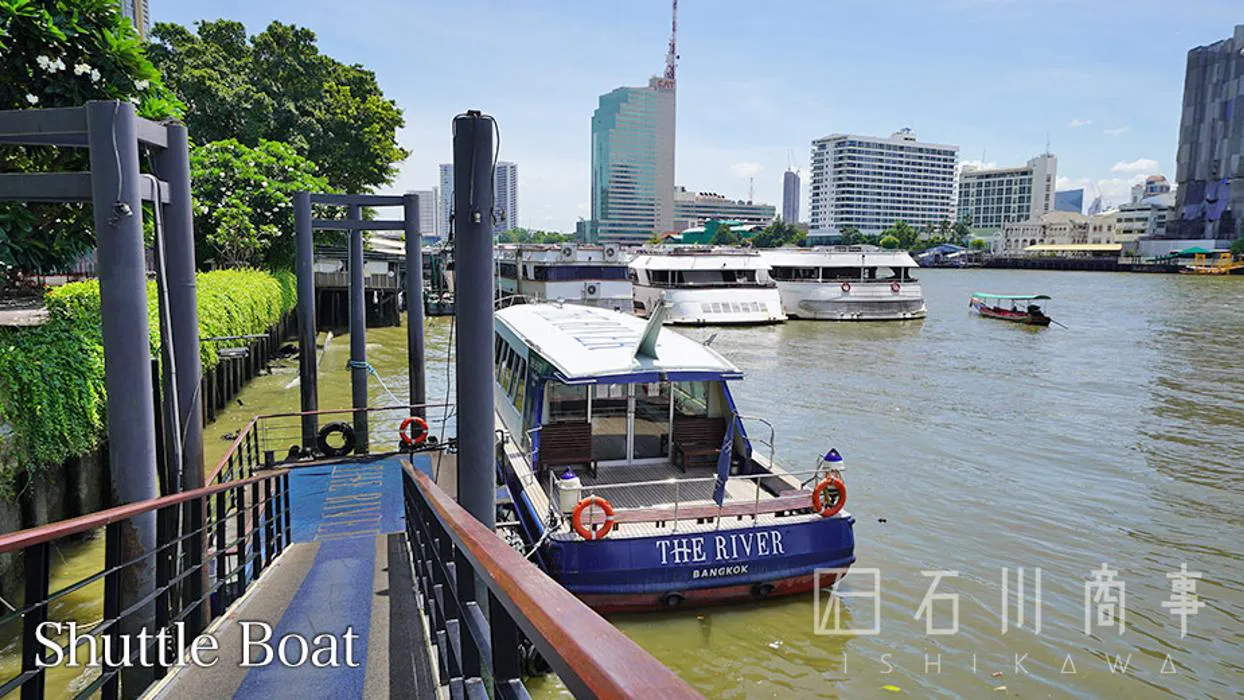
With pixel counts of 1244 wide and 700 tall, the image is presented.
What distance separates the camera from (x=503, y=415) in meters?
12.0

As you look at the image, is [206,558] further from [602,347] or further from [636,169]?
[636,169]

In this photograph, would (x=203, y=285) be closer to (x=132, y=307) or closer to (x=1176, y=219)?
(x=132, y=307)

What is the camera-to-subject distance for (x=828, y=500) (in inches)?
326

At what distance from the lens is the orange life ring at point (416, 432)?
11008 millimetres

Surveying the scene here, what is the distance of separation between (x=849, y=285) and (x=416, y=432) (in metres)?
34.2

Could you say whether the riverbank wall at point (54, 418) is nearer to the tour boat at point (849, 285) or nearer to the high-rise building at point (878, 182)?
the tour boat at point (849, 285)

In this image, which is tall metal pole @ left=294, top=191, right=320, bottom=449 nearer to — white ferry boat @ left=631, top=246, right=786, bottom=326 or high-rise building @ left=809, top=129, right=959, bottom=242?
white ferry boat @ left=631, top=246, right=786, bottom=326

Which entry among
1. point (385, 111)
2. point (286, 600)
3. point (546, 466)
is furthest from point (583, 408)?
point (385, 111)

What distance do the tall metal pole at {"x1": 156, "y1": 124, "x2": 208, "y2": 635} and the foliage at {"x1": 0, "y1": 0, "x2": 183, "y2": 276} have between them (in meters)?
5.13

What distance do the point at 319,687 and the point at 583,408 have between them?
577cm

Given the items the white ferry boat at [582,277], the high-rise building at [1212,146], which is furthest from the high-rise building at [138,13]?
the high-rise building at [1212,146]

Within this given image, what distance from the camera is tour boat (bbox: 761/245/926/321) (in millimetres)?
41438

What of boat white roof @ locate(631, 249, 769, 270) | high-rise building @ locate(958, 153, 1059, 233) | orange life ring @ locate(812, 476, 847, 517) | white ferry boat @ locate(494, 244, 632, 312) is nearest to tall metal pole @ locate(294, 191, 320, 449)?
orange life ring @ locate(812, 476, 847, 517)

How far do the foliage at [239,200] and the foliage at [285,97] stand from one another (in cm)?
549
